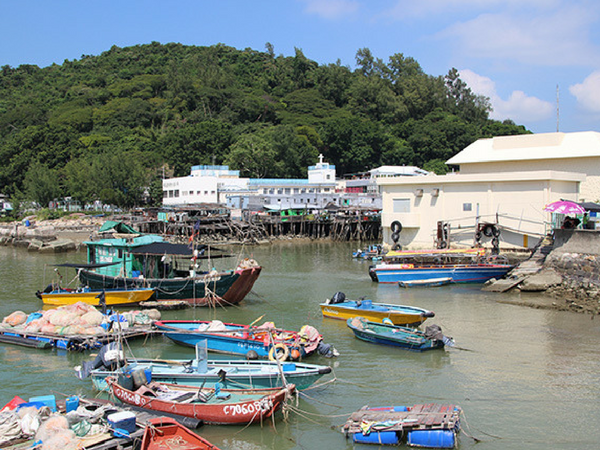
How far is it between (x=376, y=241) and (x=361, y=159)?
119 feet

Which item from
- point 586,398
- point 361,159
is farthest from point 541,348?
point 361,159

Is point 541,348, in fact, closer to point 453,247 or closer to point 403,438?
point 403,438

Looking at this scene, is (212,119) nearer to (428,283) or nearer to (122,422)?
(428,283)

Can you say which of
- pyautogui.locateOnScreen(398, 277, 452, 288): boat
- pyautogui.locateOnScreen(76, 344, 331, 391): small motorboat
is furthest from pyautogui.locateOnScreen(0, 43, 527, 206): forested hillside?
pyautogui.locateOnScreen(76, 344, 331, 391): small motorboat

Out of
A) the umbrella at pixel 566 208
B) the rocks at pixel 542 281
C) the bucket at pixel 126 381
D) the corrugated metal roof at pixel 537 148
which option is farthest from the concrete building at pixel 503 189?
the bucket at pixel 126 381

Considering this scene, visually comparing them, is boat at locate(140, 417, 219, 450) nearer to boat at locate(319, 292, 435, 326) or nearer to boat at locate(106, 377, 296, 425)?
boat at locate(106, 377, 296, 425)

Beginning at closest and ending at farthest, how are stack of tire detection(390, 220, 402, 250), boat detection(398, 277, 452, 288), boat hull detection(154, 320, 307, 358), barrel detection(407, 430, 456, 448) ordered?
barrel detection(407, 430, 456, 448) < boat hull detection(154, 320, 307, 358) < boat detection(398, 277, 452, 288) < stack of tire detection(390, 220, 402, 250)

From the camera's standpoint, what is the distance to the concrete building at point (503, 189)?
3244 centimetres

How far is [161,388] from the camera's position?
13.3 meters

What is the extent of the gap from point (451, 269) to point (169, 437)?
21899mm

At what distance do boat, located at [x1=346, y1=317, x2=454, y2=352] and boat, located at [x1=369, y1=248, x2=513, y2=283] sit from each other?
11061mm

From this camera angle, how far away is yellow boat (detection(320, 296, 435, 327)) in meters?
19.9

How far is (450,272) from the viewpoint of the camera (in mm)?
30000

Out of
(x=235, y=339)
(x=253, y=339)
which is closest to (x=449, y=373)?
(x=253, y=339)
